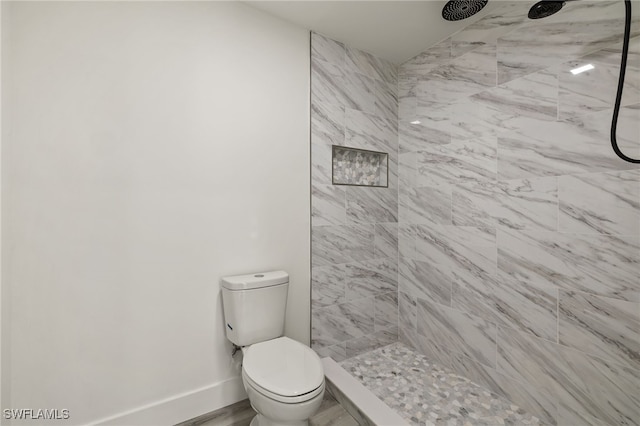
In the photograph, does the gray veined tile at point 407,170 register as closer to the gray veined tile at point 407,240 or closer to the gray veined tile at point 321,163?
the gray veined tile at point 407,240

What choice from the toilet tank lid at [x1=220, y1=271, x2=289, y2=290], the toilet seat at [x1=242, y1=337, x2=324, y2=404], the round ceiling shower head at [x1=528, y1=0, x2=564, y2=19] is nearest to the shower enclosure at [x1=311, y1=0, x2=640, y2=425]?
the round ceiling shower head at [x1=528, y1=0, x2=564, y2=19]

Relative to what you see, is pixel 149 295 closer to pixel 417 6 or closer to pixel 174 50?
pixel 174 50

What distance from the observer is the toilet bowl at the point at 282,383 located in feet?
3.56

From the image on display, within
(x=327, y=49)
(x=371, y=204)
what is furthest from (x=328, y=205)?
(x=327, y=49)

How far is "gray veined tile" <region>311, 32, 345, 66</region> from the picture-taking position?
74.4 inches

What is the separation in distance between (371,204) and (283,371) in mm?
1322

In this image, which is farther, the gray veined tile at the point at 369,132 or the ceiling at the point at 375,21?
the gray veined tile at the point at 369,132

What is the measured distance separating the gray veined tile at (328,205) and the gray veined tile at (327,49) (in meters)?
0.90

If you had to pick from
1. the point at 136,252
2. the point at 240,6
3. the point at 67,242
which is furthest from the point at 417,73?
the point at 67,242

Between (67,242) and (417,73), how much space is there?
241cm

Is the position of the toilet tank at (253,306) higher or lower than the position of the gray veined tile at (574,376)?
higher

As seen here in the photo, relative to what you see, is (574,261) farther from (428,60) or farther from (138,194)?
(138,194)

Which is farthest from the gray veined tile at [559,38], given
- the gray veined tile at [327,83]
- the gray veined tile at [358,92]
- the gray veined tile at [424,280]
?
the gray veined tile at [424,280]

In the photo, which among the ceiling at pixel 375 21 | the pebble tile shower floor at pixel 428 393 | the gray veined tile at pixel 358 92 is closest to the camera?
the pebble tile shower floor at pixel 428 393
